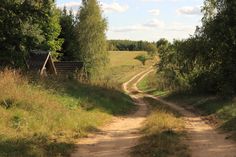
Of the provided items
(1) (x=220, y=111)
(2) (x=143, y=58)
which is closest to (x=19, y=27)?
(1) (x=220, y=111)

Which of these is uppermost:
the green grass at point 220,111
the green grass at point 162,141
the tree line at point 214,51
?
the tree line at point 214,51

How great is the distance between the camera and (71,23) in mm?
69875

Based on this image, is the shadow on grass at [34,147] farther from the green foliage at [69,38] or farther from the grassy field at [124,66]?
the grassy field at [124,66]

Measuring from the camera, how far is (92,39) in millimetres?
65062

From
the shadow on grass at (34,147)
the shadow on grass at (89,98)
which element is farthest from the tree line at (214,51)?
the shadow on grass at (34,147)

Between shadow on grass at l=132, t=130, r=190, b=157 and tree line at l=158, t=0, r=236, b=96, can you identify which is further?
tree line at l=158, t=0, r=236, b=96

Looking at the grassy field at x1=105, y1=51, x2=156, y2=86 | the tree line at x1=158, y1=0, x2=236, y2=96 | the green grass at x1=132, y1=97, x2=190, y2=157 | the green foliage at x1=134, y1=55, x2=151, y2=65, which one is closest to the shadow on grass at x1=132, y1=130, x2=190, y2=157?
the green grass at x1=132, y1=97, x2=190, y2=157

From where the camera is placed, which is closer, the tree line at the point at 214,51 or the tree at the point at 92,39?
Answer: the tree line at the point at 214,51

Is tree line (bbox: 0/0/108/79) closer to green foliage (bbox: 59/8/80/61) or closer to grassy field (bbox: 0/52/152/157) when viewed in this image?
green foliage (bbox: 59/8/80/61)

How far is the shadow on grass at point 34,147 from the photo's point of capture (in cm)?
1121

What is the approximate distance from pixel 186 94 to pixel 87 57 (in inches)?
1035

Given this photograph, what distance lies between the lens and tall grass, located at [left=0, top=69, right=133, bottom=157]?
12219mm

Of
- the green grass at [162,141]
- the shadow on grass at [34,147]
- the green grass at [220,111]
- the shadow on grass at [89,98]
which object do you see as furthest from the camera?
the shadow on grass at [89,98]

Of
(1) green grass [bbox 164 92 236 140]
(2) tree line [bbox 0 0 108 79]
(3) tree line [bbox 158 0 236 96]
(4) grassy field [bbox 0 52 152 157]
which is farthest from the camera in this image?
(2) tree line [bbox 0 0 108 79]
